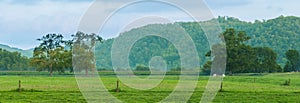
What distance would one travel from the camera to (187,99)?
32.5 metres

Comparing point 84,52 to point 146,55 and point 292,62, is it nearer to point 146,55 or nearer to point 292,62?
point 146,55

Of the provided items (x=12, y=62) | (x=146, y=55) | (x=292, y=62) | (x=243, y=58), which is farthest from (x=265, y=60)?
(x=12, y=62)

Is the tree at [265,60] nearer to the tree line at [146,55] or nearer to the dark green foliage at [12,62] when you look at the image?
the tree line at [146,55]

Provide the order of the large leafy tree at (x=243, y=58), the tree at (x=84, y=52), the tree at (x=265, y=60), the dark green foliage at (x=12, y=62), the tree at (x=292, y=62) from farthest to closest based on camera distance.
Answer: the dark green foliage at (x=12, y=62), the tree at (x=292, y=62), the tree at (x=265, y=60), the large leafy tree at (x=243, y=58), the tree at (x=84, y=52)

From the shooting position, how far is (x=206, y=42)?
99250 millimetres

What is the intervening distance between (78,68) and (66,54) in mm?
3614

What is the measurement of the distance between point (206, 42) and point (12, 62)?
3455 centimetres

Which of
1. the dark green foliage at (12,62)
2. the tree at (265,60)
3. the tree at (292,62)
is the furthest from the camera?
the dark green foliage at (12,62)

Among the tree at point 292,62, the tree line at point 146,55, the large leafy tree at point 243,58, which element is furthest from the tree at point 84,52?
the tree at point 292,62

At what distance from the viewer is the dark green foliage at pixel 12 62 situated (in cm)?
9838

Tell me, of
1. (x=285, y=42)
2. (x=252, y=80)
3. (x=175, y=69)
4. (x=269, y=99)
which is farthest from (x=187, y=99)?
(x=285, y=42)

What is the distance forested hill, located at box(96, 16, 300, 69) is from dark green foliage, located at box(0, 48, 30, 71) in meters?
23.7

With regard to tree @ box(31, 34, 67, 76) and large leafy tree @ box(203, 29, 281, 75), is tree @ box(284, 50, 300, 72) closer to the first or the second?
large leafy tree @ box(203, 29, 281, 75)

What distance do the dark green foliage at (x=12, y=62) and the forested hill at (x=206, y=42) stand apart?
23.7 m
